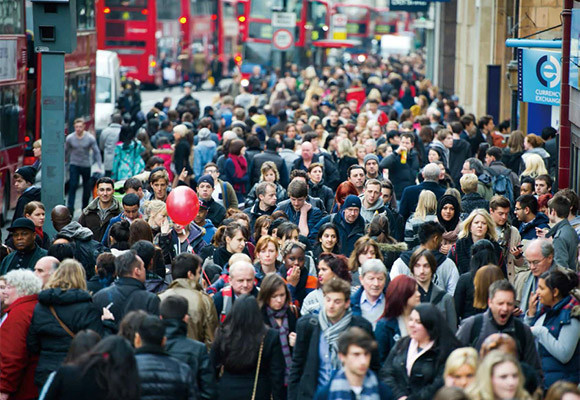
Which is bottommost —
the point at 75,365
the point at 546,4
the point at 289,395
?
the point at 289,395

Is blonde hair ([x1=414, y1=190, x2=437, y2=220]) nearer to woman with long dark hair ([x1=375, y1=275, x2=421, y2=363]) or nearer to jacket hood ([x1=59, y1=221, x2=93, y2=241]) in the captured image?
jacket hood ([x1=59, y1=221, x2=93, y2=241])

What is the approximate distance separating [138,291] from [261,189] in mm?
4643

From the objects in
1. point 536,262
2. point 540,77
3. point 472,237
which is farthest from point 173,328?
point 540,77

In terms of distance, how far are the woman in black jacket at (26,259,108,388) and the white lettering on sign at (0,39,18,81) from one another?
11.9 m

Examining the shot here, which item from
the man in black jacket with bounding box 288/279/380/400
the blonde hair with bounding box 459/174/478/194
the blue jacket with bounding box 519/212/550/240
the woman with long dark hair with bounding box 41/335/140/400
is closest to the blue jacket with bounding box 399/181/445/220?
the blonde hair with bounding box 459/174/478/194

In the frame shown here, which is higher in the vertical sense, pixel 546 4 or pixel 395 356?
pixel 546 4

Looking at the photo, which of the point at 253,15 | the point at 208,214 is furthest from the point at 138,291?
the point at 253,15

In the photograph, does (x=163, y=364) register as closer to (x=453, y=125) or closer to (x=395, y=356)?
(x=395, y=356)

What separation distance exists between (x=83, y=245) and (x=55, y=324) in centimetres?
291

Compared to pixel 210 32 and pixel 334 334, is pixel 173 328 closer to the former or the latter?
pixel 334 334

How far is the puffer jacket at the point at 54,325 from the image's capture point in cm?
790

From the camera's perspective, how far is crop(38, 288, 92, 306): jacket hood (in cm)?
793

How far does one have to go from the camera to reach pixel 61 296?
7930 mm

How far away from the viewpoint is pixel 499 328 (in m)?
7.65
